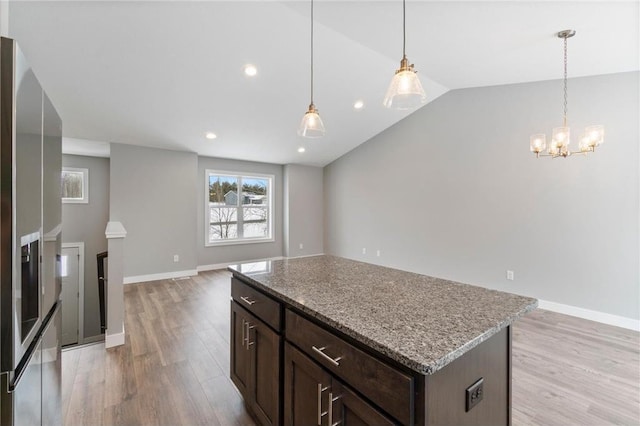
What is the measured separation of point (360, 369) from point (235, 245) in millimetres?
5818

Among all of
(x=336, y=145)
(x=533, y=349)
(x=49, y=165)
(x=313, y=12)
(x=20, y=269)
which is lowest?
(x=533, y=349)

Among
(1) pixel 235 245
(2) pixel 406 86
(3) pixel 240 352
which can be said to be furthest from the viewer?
(1) pixel 235 245

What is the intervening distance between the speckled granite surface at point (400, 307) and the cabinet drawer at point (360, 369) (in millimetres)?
62

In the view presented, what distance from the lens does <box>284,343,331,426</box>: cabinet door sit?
3.69ft

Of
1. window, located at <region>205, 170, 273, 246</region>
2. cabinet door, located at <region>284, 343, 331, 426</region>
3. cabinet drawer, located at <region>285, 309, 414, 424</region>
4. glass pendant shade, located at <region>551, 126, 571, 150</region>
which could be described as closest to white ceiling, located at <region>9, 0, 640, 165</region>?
glass pendant shade, located at <region>551, 126, 571, 150</region>

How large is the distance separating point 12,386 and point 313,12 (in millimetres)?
3309

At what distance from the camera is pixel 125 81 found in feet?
11.1

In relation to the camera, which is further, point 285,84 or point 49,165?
point 285,84

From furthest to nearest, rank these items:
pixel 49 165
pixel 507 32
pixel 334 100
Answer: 1. pixel 334 100
2. pixel 507 32
3. pixel 49 165

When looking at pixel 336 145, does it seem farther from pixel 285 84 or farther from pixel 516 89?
pixel 516 89

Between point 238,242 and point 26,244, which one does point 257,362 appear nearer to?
point 26,244

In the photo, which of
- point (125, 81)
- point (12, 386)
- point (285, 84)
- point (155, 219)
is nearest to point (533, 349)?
point (12, 386)

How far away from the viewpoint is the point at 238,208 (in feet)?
21.4

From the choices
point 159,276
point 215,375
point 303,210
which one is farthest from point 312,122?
point 303,210
